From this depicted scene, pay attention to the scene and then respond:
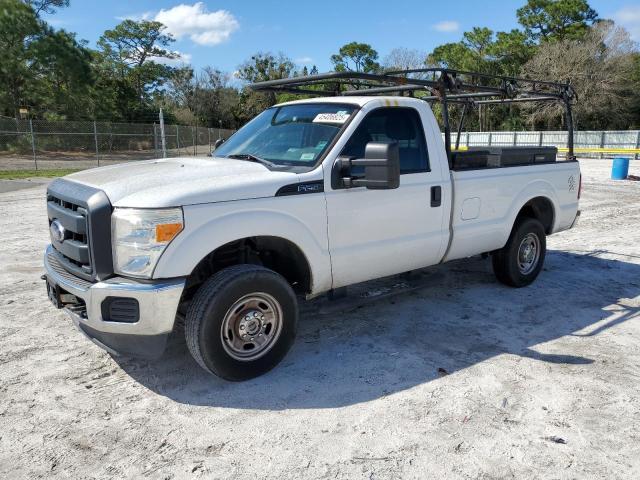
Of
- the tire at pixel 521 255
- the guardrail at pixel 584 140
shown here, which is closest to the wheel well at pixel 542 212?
the tire at pixel 521 255

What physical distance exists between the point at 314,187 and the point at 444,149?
160cm

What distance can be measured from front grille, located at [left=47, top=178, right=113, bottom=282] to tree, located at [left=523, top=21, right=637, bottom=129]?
1715 inches

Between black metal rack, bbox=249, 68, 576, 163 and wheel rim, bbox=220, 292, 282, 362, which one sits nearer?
wheel rim, bbox=220, 292, 282, 362

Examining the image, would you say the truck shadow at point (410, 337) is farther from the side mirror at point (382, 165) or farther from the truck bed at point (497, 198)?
the side mirror at point (382, 165)

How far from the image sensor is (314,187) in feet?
12.9

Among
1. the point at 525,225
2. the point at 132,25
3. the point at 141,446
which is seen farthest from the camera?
the point at 132,25

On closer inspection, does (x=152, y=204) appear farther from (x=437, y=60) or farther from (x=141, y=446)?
(x=437, y=60)

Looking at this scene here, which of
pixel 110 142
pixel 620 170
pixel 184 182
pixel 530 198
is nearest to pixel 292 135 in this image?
pixel 184 182

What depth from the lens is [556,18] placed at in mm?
50625

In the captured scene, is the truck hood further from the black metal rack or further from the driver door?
the black metal rack

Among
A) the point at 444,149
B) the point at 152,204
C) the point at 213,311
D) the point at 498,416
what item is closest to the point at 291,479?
the point at 213,311

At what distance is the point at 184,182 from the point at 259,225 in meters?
0.58

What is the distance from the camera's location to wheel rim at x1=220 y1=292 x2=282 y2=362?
366cm

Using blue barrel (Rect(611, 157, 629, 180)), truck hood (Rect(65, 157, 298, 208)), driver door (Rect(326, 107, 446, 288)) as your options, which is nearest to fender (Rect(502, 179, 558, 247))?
driver door (Rect(326, 107, 446, 288))
